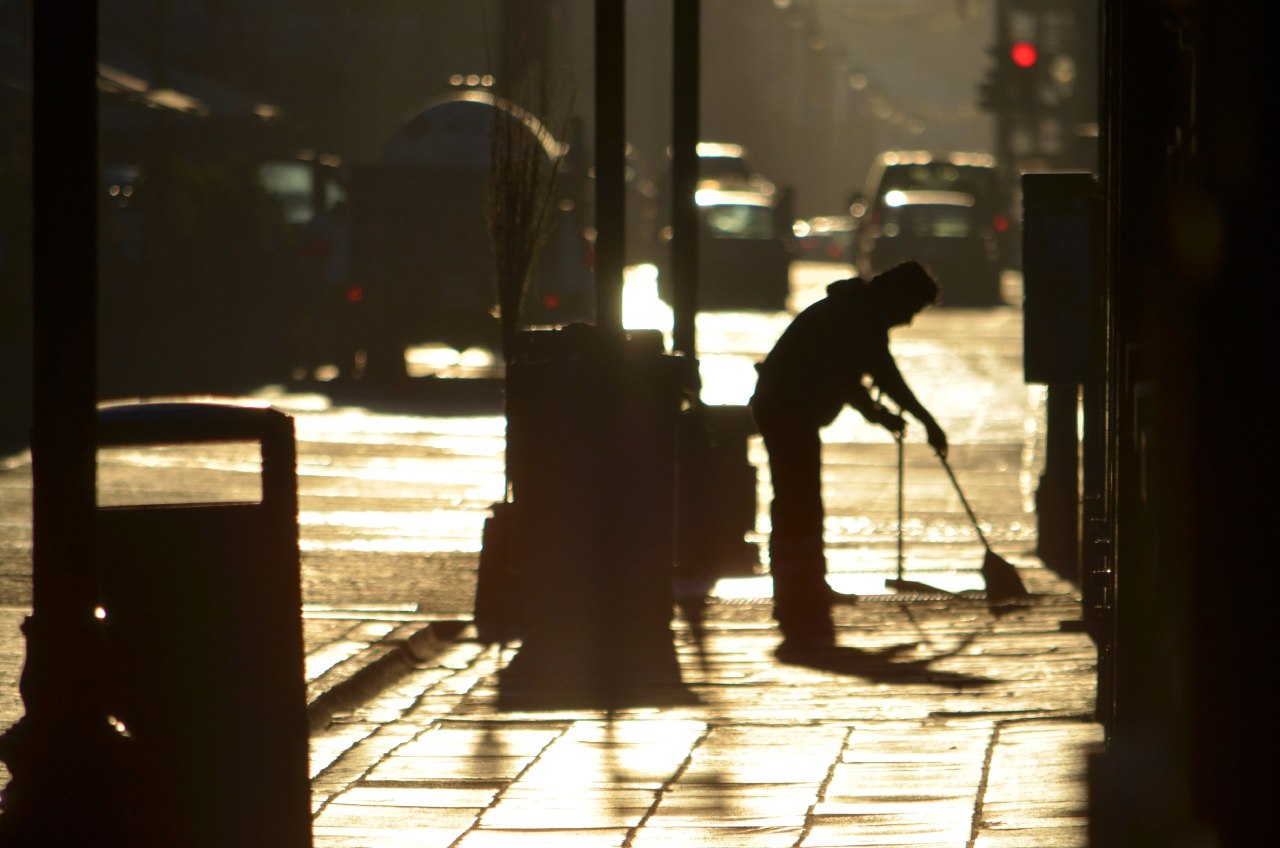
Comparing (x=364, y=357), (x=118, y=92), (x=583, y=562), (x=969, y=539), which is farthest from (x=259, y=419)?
(x=118, y=92)

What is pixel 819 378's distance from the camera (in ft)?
36.3

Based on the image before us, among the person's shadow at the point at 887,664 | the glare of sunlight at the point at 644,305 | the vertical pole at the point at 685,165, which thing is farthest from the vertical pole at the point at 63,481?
the glare of sunlight at the point at 644,305

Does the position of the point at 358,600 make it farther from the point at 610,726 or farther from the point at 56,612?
the point at 56,612

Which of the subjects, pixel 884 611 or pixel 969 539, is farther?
pixel 969 539

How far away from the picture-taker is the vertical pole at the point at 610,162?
1059 cm

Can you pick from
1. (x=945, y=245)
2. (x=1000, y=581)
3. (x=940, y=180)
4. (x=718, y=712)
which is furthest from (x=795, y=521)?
(x=940, y=180)

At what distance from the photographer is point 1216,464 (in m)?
4.14

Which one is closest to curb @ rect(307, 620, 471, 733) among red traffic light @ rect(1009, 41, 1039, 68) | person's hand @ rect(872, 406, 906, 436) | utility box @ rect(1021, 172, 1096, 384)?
person's hand @ rect(872, 406, 906, 436)

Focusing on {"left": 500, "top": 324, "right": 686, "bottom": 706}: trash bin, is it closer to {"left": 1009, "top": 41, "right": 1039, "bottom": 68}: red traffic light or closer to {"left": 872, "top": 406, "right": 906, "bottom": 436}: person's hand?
{"left": 872, "top": 406, "right": 906, "bottom": 436}: person's hand

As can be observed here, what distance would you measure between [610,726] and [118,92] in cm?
2503

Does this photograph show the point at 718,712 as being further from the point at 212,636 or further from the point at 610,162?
the point at 610,162

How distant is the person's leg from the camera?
10.6m

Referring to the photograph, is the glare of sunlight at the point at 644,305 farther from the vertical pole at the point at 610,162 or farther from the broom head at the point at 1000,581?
the vertical pole at the point at 610,162

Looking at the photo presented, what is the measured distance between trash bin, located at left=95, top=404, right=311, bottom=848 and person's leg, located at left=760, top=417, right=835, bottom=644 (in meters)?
4.85
